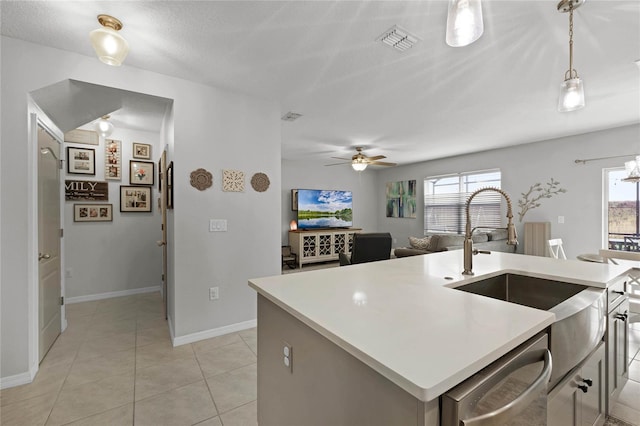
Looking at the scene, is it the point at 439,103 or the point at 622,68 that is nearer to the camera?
the point at 622,68

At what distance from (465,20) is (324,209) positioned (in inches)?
240

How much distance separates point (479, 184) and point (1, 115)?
6.90 m

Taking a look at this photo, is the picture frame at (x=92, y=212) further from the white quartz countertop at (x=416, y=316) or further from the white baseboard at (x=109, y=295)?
the white quartz countertop at (x=416, y=316)

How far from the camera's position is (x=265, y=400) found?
1.35 m

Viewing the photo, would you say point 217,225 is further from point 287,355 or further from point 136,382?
point 287,355

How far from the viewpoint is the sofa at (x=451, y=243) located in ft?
13.7

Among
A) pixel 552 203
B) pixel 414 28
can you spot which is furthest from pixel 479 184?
pixel 414 28

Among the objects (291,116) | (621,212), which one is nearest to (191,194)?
(291,116)

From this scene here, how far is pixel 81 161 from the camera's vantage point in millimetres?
3766

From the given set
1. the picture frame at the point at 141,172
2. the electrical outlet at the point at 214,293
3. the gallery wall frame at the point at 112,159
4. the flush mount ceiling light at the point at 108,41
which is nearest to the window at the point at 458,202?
the electrical outlet at the point at 214,293

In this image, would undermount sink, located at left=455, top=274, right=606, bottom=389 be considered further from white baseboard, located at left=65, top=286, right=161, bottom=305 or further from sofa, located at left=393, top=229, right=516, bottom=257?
white baseboard, located at left=65, top=286, right=161, bottom=305

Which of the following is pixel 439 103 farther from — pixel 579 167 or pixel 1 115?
pixel 1 115

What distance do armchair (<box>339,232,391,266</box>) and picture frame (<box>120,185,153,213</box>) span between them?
315 centimetres

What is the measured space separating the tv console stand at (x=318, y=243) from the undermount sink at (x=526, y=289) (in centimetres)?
446
